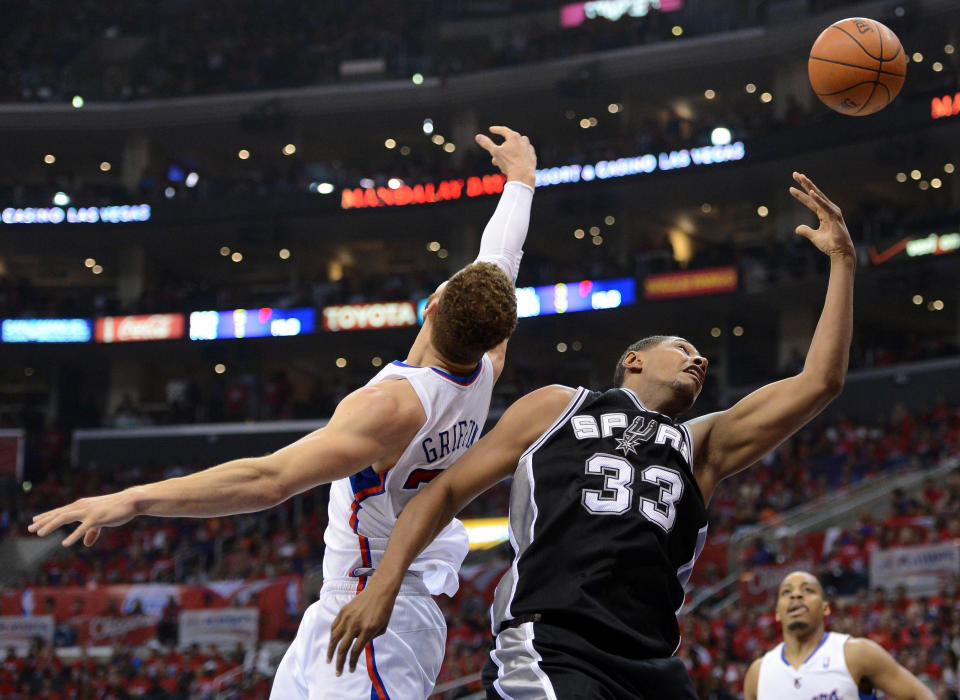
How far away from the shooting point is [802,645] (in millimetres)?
7211

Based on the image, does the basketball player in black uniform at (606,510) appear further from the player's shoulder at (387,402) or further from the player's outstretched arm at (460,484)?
the player's shoulder at (387,402)

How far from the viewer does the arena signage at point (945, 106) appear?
2692 centimetres

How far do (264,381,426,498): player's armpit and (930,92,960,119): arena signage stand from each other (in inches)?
1028

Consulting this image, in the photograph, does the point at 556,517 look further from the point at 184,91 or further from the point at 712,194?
the point at 184,91

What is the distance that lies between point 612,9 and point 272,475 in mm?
34368

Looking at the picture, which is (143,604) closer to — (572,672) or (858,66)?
(858,66)

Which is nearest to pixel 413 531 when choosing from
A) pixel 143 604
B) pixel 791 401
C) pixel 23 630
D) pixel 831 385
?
pixel 791 401

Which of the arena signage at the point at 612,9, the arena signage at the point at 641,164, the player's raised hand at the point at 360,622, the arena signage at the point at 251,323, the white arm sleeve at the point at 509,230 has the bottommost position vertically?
the player's raised hand at the point at 360,622

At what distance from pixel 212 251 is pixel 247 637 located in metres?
20.6

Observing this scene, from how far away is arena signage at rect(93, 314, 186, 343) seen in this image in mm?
34688

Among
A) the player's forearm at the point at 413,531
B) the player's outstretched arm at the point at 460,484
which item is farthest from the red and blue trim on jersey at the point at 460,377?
the player's forearm at the point at 413,531

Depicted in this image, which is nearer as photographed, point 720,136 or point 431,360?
point 431,360

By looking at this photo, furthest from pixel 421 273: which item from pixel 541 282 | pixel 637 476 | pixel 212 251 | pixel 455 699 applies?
pixel 637 476

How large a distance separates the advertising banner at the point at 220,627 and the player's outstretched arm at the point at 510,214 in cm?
1690
